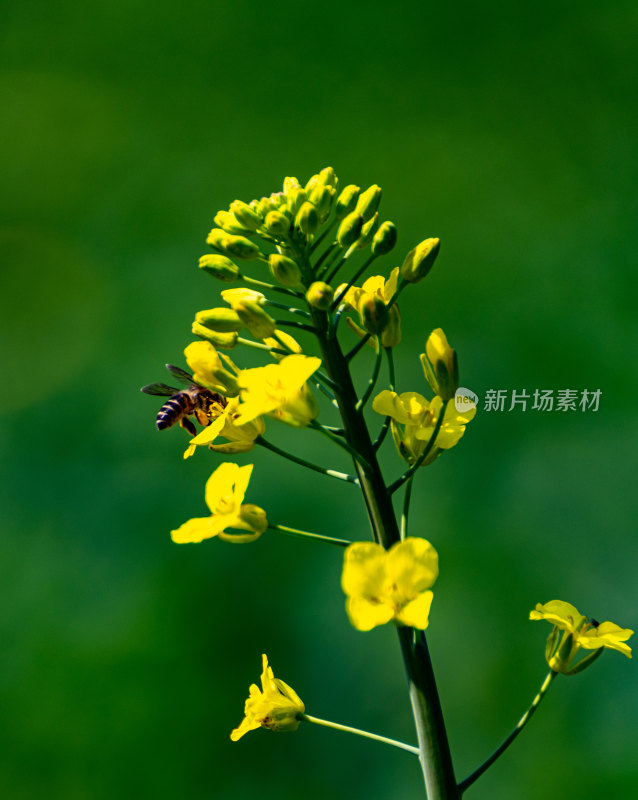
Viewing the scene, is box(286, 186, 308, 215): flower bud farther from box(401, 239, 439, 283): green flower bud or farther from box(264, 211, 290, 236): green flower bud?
box(401, 239, 439, 283): green flower bud

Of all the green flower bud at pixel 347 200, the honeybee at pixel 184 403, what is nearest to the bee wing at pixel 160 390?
the honeybee at pixel 184 403

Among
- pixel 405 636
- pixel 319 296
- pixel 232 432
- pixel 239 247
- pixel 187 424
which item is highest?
pixel 239 247

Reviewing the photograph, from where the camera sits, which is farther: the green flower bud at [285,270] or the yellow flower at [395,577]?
the green flower bud at [285,270]

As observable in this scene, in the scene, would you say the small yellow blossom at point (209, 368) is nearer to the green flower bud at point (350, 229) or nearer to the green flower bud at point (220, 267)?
the green flower bud at point (220, 267)

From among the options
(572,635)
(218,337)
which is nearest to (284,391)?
(218,337)

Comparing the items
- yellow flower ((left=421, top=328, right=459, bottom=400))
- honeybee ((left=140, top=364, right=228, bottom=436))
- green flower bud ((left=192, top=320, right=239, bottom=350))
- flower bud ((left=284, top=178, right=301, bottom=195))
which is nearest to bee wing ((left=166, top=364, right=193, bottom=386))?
honeybee ((left=140, top=364, right=228, bottom=436))

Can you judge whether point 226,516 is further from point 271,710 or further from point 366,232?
point 366,232
